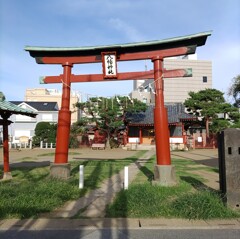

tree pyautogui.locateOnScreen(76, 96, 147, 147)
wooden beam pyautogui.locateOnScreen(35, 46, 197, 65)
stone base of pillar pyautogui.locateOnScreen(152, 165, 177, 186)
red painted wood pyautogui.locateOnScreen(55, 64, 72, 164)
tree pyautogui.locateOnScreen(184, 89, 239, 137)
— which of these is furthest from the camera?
tree pyautogui.locateOnScreen(184, 89, 239, 137)

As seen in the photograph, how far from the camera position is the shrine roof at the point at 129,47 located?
35.1 ft

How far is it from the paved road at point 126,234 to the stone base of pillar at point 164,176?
14.0ft

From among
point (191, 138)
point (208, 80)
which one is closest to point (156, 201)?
point (191, 138)

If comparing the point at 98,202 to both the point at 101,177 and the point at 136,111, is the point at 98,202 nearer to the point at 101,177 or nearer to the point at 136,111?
the point at 101,177

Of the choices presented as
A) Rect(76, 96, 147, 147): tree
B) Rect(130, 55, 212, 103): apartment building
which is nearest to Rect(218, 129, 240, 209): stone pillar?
Rect(76, 96, 147, 147): tree

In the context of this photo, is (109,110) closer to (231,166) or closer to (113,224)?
(231,166)

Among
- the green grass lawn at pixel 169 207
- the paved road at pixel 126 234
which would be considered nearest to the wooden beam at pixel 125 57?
the green grass lawn at pixel 169 207

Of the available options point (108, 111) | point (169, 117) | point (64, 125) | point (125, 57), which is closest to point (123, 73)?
point (125, 57)

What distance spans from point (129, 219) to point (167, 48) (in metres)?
6.65

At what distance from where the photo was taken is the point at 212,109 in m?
37.9

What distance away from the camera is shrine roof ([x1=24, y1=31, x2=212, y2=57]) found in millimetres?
10688

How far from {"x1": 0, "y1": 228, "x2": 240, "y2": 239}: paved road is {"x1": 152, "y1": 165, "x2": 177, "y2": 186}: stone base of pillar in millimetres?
4252

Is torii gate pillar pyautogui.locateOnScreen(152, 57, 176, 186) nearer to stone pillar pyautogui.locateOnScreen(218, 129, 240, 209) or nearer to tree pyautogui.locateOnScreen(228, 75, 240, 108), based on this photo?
stone pillar pyautogui.locateOnScreen(218, 129, 240, 209)

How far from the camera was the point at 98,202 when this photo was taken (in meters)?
8.01
